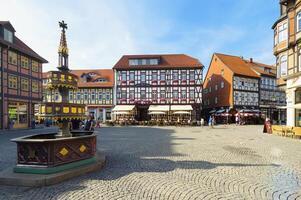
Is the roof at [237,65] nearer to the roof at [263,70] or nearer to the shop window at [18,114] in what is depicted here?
the roof at [263,70]

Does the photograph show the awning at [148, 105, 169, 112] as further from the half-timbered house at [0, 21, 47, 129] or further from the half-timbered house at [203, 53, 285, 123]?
the half-timbered house at [0, 21, 47, 129]

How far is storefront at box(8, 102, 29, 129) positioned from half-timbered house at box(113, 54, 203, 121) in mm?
15547

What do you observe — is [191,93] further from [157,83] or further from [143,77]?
[143,77]

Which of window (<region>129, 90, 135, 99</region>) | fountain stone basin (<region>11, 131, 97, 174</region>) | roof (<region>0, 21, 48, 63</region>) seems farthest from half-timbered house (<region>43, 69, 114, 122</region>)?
fountain stone basin (<region>11, 131, 97, 174</region>)

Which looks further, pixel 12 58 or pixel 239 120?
pixel 239 120

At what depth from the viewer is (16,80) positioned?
2667cm

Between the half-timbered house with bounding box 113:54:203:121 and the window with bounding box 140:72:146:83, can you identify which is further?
the window with bounding box 140:72:146:83

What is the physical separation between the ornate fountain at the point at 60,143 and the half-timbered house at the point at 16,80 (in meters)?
21.0

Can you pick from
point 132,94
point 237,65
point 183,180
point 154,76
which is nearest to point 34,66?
point 132,94

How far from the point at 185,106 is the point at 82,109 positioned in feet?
101

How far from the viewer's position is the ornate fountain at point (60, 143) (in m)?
6.68

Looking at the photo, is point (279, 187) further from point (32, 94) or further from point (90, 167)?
point (32, 94)

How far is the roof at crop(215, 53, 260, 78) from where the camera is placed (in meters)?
43.2

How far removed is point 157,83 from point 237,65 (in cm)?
1757
